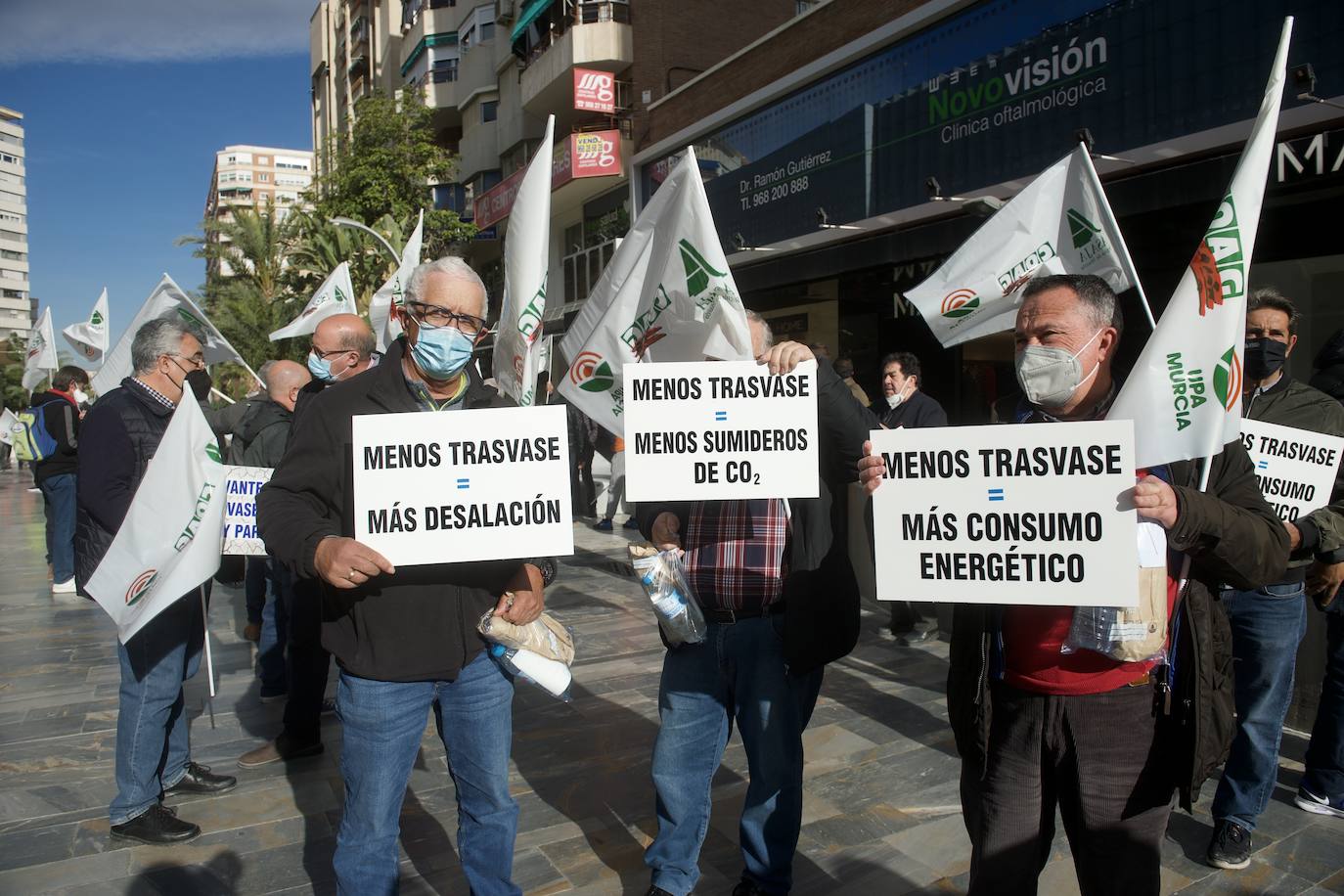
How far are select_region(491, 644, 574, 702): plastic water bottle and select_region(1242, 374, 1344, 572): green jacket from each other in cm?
263

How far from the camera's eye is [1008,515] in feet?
7.43

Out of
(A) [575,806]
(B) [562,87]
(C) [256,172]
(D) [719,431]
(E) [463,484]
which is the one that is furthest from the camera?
(C) [256,172]

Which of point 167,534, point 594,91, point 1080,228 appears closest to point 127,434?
point 167,534

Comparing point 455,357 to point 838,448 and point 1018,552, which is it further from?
point 1018,552

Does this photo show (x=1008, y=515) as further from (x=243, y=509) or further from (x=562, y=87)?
(x=562, y=87)

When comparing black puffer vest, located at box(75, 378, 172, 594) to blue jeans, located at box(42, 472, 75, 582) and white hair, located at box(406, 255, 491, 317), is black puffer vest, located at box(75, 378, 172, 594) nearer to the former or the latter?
white hair, located at box(406, 255, 491, 317)

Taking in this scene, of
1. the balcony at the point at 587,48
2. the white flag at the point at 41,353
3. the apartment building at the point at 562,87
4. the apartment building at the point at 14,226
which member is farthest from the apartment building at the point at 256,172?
the white flag at the point at 41,353

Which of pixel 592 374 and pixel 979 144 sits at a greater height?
pixel 979 144

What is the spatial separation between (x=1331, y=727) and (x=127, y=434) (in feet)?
16.5

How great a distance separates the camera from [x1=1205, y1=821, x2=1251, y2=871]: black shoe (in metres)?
3.40

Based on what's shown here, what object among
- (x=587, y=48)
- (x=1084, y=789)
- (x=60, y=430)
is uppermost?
(x=587, y=48)

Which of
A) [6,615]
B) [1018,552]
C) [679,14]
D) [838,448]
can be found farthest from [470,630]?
[679,14]

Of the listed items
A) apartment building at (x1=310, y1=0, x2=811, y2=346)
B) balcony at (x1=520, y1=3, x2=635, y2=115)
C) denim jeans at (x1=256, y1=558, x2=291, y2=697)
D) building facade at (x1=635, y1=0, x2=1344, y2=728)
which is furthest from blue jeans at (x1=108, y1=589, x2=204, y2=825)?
balcony at (x1=520, y1=3, x2=635, y2=115)

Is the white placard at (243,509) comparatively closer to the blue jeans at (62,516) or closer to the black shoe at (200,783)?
the black shoe at (200,783)
